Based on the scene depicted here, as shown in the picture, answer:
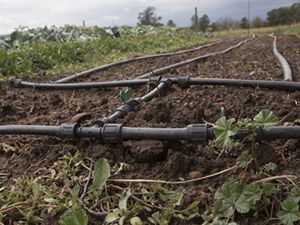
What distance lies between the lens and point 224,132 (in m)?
1.48

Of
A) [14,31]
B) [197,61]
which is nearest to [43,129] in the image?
[197,61]

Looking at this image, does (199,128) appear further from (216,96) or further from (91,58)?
(91,58)

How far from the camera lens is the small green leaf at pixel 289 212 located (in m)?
1.27

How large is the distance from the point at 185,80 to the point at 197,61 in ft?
8.92

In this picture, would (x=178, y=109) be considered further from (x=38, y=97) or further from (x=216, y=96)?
(x=38, y=97)

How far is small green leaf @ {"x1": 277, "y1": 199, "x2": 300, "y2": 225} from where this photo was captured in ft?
4.18

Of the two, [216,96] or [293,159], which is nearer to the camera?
[293,159]

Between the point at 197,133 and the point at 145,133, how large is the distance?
A: 0.24 metres

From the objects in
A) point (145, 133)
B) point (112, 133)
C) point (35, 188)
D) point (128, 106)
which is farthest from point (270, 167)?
point (128, 106)

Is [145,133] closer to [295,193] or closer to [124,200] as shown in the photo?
[124,200]

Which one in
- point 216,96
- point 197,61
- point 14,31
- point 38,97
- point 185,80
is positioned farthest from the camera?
point 14,31

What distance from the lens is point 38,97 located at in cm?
351

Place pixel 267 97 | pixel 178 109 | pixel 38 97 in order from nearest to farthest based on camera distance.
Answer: pixel 178 109
pixel 267 97
pixel 38 97

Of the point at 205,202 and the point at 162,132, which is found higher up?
the point at 162,132
